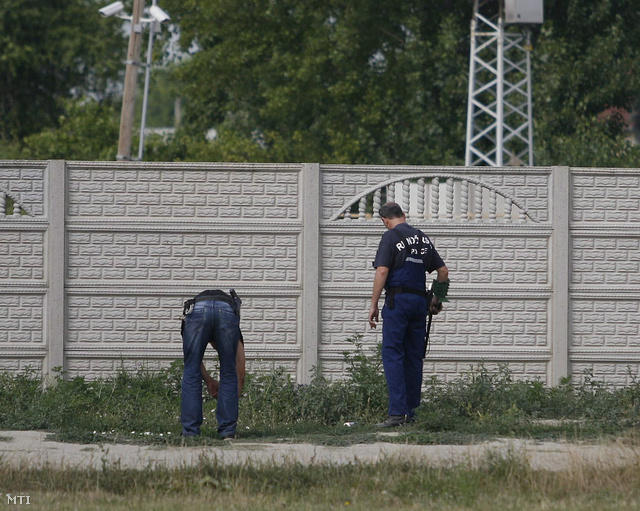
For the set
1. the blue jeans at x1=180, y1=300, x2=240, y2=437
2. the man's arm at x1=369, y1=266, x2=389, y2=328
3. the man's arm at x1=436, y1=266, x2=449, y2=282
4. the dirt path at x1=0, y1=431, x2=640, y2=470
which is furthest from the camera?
the man's arm at x1=436, y1=266, x2=449, y2=282

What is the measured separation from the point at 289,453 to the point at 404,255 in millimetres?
2030

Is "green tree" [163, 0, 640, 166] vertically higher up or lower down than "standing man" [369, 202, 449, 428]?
higher up

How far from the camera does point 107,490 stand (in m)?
6.26

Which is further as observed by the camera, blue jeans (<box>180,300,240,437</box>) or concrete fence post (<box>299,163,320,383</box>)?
concrete fence post (<box>299,163,320,383</box>)

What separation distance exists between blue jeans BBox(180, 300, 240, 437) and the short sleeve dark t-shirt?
137 centimetres

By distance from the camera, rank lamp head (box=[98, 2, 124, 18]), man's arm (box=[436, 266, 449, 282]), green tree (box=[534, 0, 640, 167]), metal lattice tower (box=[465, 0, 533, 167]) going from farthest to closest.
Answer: green tree (box=[534, 0, 640, 167]), metal lattice tower (box=[465, 0, 533, 167]), lamp head (box=[98, 2, 124, 18]), man's arm (box=[436, 266, 449, 282])

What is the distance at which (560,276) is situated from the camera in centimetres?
952

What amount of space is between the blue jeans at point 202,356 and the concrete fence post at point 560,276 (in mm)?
3226

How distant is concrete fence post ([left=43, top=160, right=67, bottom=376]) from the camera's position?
30.7ft

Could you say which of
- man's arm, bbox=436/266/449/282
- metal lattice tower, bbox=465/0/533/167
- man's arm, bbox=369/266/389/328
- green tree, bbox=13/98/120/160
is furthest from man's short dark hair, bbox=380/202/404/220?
green tree, bbox=13/98/120/160

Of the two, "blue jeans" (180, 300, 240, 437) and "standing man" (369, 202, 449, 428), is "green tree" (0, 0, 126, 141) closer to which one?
"standing man" (369, 202, 449, 428)

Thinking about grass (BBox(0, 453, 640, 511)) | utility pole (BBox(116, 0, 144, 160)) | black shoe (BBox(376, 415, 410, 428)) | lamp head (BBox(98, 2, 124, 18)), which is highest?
lamp head (BBox(98, 2, 124, 18))

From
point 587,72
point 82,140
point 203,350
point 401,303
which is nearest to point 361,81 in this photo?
point 587,72

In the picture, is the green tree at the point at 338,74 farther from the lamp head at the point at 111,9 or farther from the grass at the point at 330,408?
the grass at the point at 330,408
